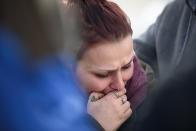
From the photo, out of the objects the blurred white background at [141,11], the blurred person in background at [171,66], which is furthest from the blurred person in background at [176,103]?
the blurred white background at [141,11]

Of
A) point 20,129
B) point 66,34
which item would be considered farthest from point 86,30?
point 20,129

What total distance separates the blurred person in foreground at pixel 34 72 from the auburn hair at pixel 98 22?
0.02 m

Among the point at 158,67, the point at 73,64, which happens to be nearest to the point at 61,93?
the point at 73,64

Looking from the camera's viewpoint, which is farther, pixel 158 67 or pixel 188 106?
pixel 158 67

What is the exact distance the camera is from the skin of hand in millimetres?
466

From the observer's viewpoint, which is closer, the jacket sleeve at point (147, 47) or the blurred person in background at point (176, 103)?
the blurred person in background at point (176, 103)

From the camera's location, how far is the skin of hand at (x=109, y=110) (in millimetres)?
466

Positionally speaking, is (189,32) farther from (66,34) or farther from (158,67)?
(66,34)

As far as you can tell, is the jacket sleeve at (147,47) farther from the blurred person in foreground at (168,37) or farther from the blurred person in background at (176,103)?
the blurred person in background at (176,103)

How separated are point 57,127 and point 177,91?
0.43 feet

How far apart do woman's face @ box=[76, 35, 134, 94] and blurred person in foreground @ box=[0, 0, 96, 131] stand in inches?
0.8

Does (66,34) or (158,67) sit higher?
(66,34)

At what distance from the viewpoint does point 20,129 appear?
0.44 meters

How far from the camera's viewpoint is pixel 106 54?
1.50ft
